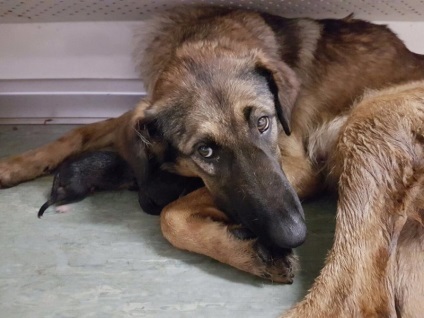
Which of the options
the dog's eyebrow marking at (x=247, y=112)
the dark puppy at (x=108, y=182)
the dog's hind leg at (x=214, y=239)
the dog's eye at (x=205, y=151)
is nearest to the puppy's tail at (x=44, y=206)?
the dark puppy at (x=108, y=182)

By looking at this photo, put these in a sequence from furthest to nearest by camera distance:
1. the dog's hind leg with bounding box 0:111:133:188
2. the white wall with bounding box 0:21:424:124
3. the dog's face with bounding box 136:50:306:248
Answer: the white wall with bounding box 0:21:424:124 → the dog's hind leg with bounding box 0:111:133:188 → the dog's face with bounding box 136:50:306:248

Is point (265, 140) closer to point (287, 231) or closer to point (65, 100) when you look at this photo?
point (287, 231)

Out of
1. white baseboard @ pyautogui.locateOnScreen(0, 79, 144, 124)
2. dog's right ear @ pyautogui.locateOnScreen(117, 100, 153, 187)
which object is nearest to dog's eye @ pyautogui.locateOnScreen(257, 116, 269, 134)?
dog's right ear @ pyautogui.locateOnScreen(117, 100, 153, 187)

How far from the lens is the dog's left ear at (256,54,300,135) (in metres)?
2.41

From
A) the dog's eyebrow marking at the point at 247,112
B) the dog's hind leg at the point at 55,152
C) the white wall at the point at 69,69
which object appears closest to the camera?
the dog's eyebrow marking at the point at 247,112

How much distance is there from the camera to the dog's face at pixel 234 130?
7.02 feet

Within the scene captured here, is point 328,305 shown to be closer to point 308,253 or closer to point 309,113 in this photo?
point 308,253

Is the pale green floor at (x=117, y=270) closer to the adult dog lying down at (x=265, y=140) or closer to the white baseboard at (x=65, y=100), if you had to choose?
the adult dog lying down at (x=265, y=140)

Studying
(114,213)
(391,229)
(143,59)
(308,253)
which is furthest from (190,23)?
(391,229)

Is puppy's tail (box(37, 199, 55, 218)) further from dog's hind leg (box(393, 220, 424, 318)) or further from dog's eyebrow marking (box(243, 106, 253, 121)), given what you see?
dog's hind leg (box(393, 220, 424, 318))

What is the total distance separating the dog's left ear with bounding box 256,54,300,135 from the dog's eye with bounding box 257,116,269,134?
113mm

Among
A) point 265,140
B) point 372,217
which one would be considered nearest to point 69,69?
point 265,140

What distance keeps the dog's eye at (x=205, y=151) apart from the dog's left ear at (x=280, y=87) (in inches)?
14.5

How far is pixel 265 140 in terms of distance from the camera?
2312 millimetres
